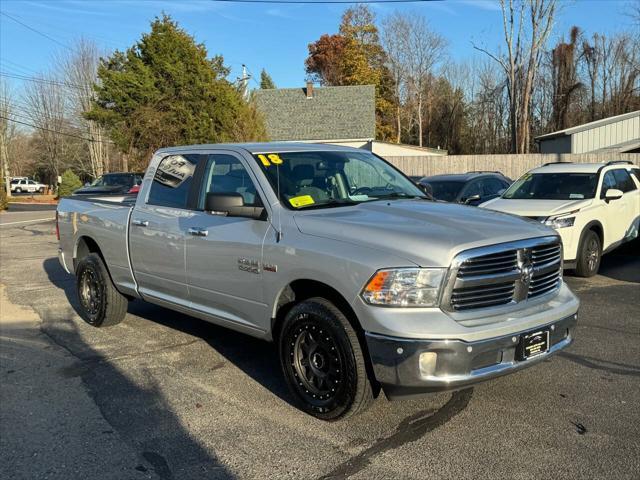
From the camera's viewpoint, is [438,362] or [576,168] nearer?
[438,362]

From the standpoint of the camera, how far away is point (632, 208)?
1023cm

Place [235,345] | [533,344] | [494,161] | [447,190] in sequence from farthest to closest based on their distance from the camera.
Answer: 1. [494,161]
2. [447,190]
3. [235,345]
4. [533,344]

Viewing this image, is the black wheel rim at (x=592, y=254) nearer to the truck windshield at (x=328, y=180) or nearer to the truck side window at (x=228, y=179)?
the truck windshield at (x=328, y=180)

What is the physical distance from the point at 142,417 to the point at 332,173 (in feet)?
7.91

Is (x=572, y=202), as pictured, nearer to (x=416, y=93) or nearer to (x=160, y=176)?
(x=160, y=176)

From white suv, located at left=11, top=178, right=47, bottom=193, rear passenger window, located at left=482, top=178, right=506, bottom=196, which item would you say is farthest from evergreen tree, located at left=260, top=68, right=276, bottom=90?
rear passenger window, located at left=482, top=178, right=506, bottom=196

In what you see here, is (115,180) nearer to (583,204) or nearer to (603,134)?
(583,204)

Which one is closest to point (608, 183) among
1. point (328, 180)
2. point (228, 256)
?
point (328, 180)

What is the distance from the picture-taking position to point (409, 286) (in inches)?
139

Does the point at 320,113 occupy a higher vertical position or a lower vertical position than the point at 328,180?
higher

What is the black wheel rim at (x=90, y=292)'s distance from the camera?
663cm

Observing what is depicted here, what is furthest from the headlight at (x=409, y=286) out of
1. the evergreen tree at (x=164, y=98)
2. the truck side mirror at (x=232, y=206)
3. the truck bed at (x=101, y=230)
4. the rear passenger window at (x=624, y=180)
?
the evergreen tree at (x=164, y=98)

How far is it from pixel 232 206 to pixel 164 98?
89.2 feet

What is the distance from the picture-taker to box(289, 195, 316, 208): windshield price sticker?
14.6 feet
